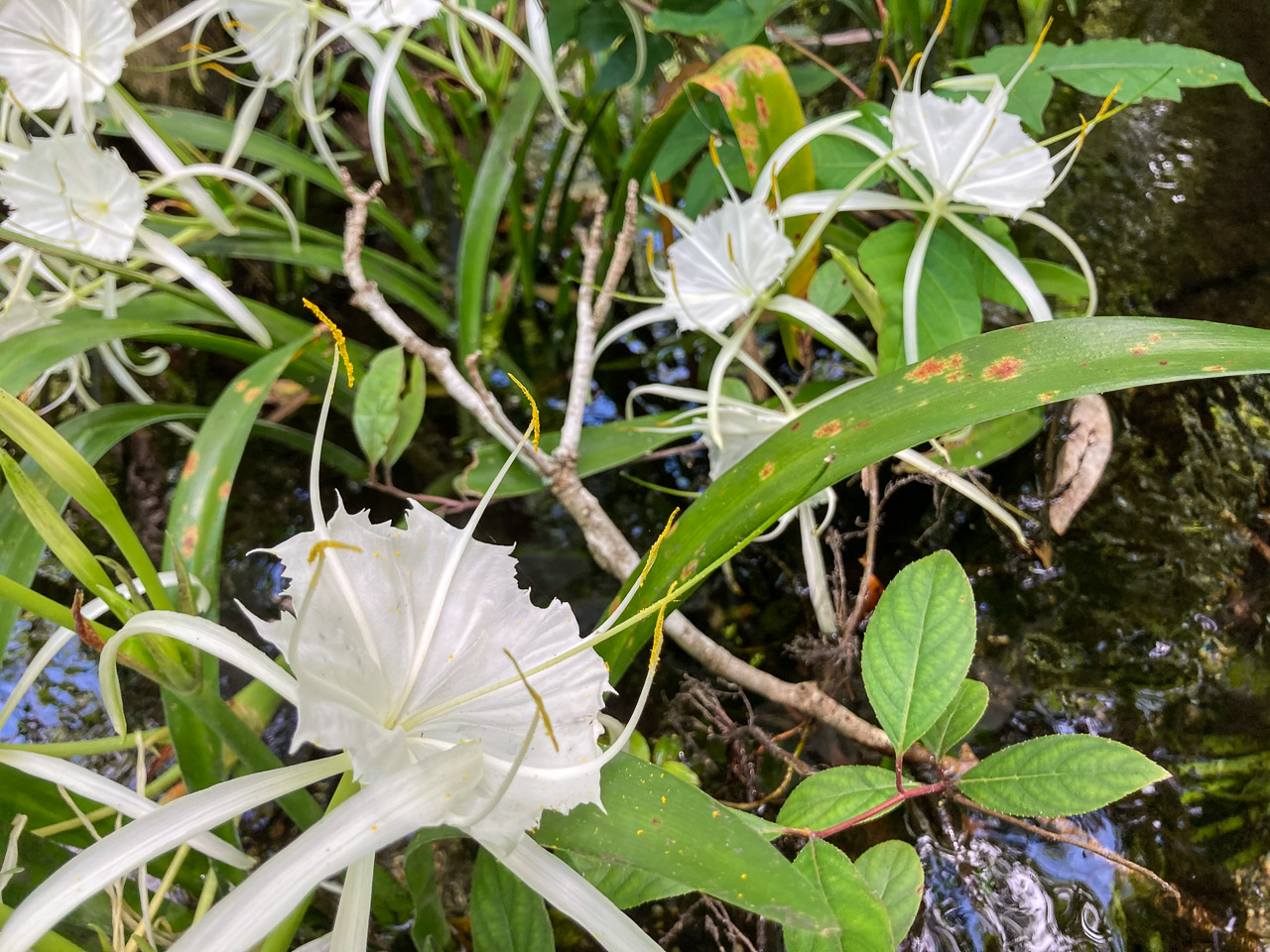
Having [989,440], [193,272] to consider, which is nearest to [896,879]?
[989,440]

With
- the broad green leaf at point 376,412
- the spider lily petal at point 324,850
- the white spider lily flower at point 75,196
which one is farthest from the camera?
the broad green leaf at point 376,412

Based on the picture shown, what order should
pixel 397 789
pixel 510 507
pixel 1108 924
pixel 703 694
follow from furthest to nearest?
1. pixel 510 507
2. pixel 703 694
3. pixel 1108 924
4. pixel 397 789

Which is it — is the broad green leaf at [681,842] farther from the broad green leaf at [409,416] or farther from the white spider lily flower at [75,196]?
the white spider lily flower at [75,196]

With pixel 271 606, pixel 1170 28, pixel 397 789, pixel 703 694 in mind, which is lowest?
pixel 271 606

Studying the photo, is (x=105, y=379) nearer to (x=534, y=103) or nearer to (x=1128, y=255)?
Result: (x=534, y=103)

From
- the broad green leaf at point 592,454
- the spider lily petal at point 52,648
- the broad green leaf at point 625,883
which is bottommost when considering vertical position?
the broad green leaf at point 625,883

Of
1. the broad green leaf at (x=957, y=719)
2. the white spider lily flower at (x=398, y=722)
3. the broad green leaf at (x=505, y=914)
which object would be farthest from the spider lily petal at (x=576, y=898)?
the broad green leaf at (x=957, y=719)

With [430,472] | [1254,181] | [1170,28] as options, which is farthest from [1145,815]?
[1170,28]
